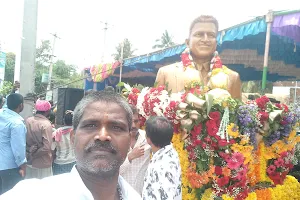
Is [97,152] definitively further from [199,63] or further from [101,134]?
[199,63]

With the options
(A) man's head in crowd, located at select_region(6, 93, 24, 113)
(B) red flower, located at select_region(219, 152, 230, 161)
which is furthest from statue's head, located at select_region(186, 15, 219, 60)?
(A) man's head in crowd, located at select_region(6, 93, 24, 113)

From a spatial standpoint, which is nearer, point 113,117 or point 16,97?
point 113,117

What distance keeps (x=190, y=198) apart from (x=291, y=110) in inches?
57.4

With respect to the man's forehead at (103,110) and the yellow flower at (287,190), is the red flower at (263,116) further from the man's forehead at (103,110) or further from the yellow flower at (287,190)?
the man's forehead at (103,110)

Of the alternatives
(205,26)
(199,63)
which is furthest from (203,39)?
(199,63)

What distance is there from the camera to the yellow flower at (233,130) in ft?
10.2

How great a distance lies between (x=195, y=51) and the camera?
13.8 feet

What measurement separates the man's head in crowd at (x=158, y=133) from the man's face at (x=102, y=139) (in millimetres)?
1393

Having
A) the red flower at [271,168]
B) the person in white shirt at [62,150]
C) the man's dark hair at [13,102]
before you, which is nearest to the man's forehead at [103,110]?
the red flower at [271,168]

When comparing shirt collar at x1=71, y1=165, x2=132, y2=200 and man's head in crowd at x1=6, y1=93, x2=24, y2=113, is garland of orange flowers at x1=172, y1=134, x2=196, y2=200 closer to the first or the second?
shirt collar at x1=71, y1=165, x2=132, y2=200

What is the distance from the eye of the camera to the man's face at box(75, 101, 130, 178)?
4.35ft

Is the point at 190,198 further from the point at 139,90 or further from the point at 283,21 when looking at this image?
the point at 283,21

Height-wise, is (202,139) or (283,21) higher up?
(283,21)

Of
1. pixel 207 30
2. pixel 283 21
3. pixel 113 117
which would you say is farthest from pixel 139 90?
pixel 113 117
